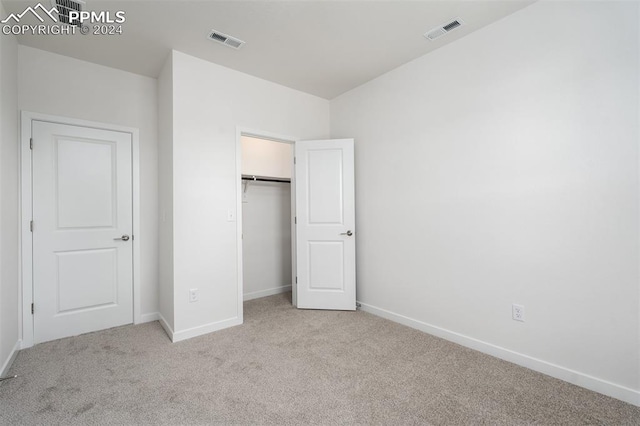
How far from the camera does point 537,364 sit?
207 cm

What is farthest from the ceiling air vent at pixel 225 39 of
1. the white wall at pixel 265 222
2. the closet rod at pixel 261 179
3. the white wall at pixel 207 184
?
the closet rod at pixel 261 179

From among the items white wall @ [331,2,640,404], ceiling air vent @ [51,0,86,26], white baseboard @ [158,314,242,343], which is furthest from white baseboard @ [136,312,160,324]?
ceiling air vent @ [51,0,86,26]

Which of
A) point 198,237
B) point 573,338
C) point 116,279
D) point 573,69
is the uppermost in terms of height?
point 573,69

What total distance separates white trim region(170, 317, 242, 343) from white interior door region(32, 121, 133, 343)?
0.70 meters

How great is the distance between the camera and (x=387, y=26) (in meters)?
2.32

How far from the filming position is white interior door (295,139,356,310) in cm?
340

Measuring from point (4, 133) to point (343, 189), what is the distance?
2901mm

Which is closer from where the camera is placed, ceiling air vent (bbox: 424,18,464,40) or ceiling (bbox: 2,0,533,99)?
ceiling (bbox: 2,0,533,99)

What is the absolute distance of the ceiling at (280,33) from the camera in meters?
2.09

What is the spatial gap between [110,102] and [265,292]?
283 centimetres

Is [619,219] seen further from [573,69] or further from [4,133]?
[4,133]

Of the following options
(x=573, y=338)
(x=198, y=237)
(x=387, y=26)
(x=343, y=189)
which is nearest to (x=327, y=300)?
(x=343, y=189)

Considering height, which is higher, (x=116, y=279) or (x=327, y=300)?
(x=116, y=279)

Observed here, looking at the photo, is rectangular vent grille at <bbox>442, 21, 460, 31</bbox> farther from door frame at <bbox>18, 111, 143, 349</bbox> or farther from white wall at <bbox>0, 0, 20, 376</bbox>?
door frame at <bbox>18, 111, 143, 349</bbox>
